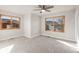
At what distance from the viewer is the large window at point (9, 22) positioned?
4.29m

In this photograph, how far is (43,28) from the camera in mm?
6039

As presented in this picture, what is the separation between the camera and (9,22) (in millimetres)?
4707

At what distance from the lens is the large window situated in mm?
4287

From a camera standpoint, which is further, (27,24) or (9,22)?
(27,24)

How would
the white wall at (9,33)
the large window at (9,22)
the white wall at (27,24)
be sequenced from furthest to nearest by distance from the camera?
1. the white wall at (27,24)
2. the large window at (9,22)
3. the white wall at (9,33)

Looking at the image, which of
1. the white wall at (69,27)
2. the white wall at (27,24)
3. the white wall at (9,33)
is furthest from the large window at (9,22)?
the white wall at (69,27)

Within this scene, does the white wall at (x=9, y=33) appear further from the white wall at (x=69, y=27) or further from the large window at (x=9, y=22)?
the white wall at (x=69, y=27)

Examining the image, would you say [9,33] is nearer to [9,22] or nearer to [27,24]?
[9,22]

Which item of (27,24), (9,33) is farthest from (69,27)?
(9,33)

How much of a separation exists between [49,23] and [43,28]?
733 mm

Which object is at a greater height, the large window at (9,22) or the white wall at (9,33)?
the large window at (9,22)

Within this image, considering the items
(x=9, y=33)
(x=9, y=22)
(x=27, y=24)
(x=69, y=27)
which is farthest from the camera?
(x=27, y=24)

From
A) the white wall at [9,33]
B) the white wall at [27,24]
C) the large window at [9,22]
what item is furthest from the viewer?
the white wall at [27,24]

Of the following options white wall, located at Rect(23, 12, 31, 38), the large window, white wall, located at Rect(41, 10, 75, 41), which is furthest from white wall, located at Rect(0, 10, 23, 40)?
white wall, located at Rect(41, 10, 75, 41)
